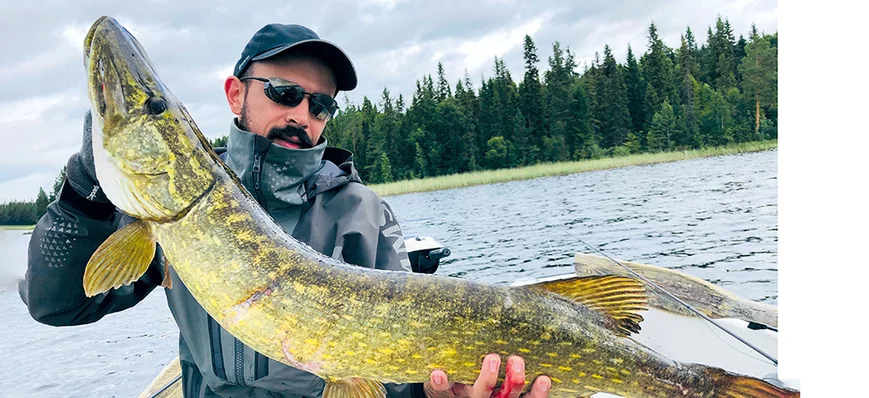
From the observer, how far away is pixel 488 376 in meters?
1.65

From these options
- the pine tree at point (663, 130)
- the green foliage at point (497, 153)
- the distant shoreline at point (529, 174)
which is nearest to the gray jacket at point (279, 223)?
the distant shoreline at point (529, 174)

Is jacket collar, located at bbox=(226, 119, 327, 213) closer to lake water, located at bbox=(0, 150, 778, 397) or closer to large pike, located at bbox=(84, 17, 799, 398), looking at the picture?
large pike, located at bbox=(84, 17, 799, 398)

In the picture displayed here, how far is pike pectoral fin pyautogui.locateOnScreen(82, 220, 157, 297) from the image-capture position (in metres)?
1.51

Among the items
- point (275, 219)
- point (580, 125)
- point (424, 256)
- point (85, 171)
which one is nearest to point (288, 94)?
point (275, 219)

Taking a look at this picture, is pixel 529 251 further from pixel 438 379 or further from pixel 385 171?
pixel 385 171

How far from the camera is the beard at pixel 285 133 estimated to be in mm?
2148

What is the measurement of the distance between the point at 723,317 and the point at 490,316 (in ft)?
11.5

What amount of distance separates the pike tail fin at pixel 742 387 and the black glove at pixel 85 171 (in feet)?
6.48

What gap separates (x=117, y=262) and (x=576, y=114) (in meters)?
56.6

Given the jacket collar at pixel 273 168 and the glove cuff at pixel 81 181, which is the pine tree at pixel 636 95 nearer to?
the jacket collar at pixel 273 168

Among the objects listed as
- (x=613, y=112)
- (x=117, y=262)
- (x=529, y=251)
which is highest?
(x=613, y=112)

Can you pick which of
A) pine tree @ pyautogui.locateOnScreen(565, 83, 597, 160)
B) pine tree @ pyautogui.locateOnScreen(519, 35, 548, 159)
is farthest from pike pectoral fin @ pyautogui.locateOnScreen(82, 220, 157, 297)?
pine tree @ pyautogui.locateOnScreen(519, 35, 548, 159)
